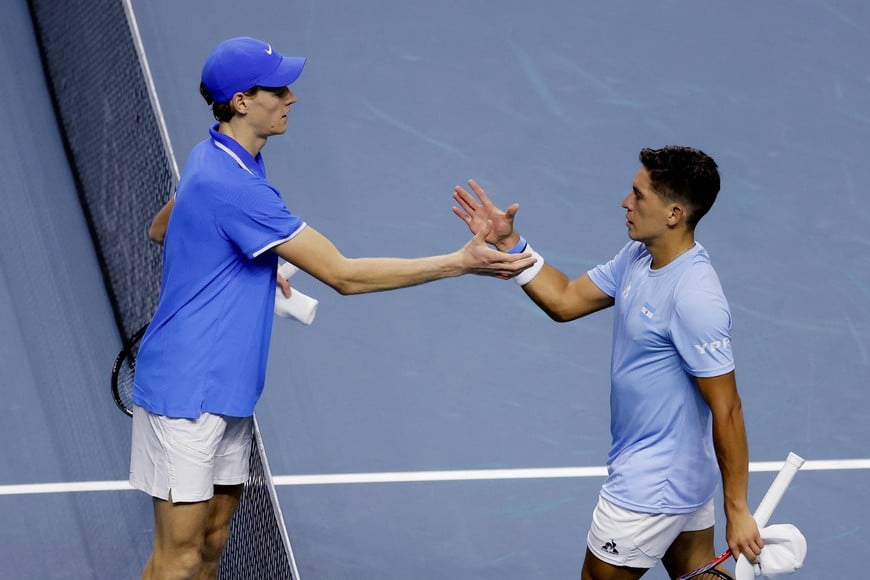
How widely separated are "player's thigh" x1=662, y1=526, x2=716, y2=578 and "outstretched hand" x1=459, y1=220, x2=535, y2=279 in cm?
112

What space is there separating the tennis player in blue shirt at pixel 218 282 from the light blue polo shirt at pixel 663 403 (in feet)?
1.96

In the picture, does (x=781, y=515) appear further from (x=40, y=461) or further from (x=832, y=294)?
(x=40, y=461)

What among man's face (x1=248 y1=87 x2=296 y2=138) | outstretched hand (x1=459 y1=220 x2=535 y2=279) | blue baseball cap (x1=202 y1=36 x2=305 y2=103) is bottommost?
outstretched hand (x1=459 y1=220 x2=535 y2=279)

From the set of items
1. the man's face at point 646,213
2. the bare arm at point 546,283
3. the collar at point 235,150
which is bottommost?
the bare arm at point 546,283

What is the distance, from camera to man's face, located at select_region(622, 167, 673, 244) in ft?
14.1

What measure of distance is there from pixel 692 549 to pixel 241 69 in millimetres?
2275

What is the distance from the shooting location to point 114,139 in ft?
24.1

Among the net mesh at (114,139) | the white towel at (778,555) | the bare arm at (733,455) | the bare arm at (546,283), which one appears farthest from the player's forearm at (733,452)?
the net mesh at (114,139)

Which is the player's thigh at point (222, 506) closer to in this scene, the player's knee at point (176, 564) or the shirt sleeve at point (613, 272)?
the player's knee at point (176, 564)

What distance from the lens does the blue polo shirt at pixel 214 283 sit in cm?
404

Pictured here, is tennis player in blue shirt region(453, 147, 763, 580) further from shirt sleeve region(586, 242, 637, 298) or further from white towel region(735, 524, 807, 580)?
shirt sleeve region(586, 242, 637, 298)

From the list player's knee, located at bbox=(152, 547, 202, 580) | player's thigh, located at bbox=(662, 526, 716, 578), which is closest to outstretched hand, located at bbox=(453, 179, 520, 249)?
player's thigh, located at bbox=(662, 526, 716, 578)

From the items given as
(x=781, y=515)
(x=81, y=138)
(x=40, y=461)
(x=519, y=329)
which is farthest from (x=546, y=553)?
(x=81, y=138)

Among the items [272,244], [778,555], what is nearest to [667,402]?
[778,555]
